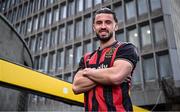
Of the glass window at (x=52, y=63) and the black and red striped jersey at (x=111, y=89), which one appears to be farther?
the glass window at (x=52, y=63)

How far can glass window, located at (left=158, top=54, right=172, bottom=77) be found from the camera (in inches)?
799

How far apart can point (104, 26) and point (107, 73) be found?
49cm

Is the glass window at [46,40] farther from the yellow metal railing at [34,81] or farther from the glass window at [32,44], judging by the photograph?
the yellow metal railing at [34,81]

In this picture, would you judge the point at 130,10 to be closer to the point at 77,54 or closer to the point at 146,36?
the point at 146,36

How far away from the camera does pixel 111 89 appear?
206 cm

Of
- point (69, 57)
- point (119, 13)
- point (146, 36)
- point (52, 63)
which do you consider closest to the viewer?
point (146, 36)

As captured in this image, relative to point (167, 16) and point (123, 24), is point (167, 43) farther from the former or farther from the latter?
point (123, 24)

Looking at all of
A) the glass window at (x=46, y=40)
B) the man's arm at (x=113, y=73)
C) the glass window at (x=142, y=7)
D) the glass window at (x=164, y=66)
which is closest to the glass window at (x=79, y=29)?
the glass window at (x=46, y=40)

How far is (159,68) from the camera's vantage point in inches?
822

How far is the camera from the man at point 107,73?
6.67 feet

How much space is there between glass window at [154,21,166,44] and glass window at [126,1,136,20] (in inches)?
117

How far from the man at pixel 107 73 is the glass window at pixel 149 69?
761 inches

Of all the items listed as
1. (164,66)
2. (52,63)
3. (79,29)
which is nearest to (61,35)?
(79,29)

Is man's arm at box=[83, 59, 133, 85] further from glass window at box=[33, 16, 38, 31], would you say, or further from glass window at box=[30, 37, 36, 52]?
glass window at box=[33, 16, 38, 31]
